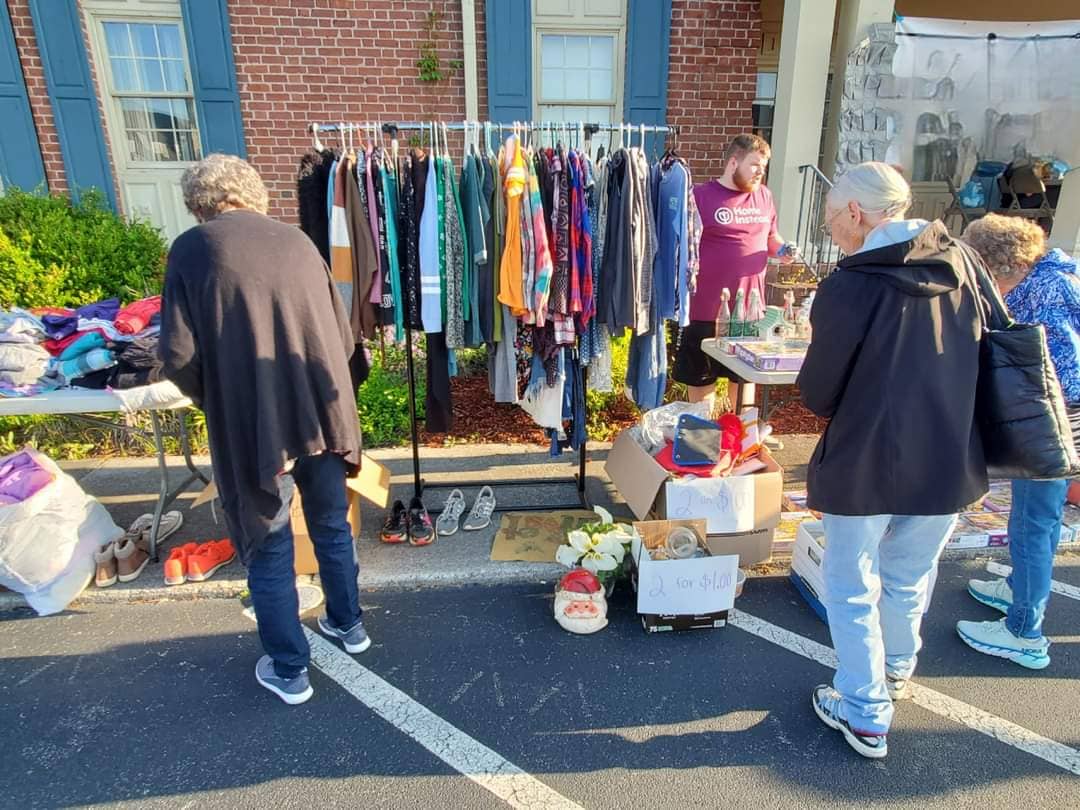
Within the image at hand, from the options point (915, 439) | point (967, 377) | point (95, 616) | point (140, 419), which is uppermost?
point (967, 377)

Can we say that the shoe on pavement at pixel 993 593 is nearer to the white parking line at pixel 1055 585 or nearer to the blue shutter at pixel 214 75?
the white parking line at pixel 1055 585

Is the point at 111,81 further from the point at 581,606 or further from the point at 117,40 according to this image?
the point at 581,606

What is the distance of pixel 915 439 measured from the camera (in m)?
1.86

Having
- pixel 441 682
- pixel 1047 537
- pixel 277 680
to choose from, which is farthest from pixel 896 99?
pixel 277 680

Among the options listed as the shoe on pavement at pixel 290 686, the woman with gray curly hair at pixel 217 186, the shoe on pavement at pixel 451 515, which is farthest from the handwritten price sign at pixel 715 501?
the woman with gray curly hair at pixel 217 186

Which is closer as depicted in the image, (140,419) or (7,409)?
(7,409)

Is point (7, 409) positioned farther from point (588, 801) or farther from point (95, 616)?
point (588, 801)

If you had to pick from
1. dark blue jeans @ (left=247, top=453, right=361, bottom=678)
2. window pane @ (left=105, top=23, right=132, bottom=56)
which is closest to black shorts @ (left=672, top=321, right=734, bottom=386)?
dark blue jeans @ (left=247, top=453, right=361, bottom=678)

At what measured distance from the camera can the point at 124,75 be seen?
6590 mm

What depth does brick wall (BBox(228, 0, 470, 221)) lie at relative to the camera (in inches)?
251

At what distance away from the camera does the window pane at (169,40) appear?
255 inches

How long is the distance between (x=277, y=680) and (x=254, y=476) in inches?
35.4

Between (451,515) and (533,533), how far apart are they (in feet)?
1.75

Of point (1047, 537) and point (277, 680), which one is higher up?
point (1047, 537)
